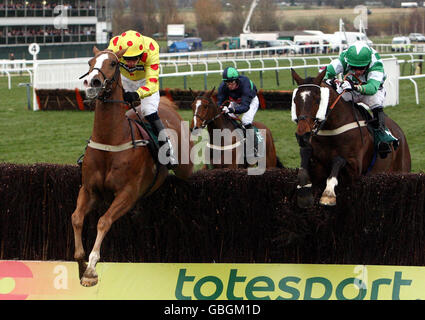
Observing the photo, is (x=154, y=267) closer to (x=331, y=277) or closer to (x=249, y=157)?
(x=331, y=277)

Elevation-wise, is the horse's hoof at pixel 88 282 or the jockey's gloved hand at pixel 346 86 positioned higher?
the jockey's gloved hand at pixel 346 86

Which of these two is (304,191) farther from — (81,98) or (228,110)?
(81,98)

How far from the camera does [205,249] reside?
5977mm

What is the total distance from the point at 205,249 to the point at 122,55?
1.74 metres

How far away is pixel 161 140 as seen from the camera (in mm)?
5855

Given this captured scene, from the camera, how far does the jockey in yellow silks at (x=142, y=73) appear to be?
553 centimetres

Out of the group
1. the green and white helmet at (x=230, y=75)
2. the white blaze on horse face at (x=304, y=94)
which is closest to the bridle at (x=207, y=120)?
the green and white helmet at (x=230, y=75)

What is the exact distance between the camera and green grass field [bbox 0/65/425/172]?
36.7ft

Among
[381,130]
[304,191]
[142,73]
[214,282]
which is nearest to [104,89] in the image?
[142,73]

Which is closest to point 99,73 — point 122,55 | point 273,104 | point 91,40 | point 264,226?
point 122,55

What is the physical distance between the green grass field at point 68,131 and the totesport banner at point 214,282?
4.31 meters

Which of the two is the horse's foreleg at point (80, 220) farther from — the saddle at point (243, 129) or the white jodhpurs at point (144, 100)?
the saddle at point (243, 129)

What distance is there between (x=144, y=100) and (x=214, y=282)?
163 cm
